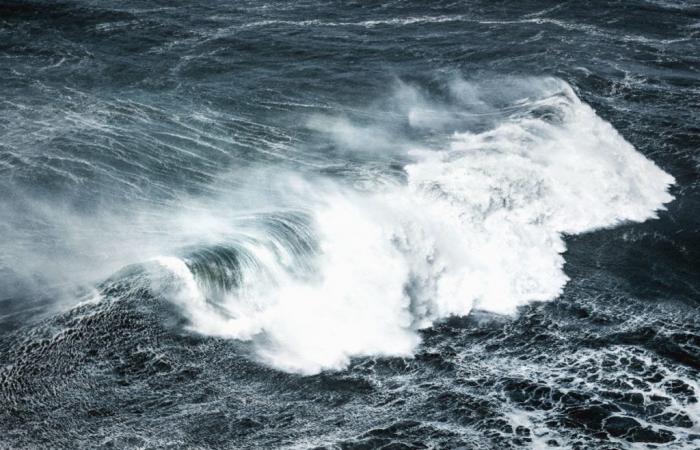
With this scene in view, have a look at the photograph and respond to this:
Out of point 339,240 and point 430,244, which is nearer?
point 339,240

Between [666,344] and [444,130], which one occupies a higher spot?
[444,130]

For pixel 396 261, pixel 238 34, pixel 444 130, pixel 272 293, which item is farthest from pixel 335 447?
pixel 238 34

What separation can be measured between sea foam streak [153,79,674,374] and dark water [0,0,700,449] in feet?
0.31

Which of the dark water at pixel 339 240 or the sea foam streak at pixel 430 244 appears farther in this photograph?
the sea foam streak at pixel 430 244

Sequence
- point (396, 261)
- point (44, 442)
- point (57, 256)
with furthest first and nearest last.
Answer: point (396, 261) → point (57, 256) → point (44, 442)

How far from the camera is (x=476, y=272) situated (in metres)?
23.4

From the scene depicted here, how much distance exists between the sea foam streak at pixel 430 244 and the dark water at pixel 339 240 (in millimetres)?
93

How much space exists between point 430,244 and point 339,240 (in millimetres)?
3230

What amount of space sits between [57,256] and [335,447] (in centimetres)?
1123

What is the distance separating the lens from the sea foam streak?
797 inches

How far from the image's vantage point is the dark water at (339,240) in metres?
17.3

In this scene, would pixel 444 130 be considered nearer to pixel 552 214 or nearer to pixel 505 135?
pixel 505 135

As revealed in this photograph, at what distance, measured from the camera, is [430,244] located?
23734 mm

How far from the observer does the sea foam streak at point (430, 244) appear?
20250 mm
